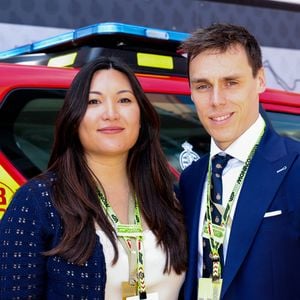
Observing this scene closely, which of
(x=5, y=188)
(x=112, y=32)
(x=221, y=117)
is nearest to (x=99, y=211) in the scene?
(x=221, y=117)

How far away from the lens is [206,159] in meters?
2.09

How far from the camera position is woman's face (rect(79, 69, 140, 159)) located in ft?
6.42

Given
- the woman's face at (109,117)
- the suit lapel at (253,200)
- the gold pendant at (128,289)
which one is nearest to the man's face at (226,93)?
the suit lapel at (253,200)

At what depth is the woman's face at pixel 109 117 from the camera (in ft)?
6.42

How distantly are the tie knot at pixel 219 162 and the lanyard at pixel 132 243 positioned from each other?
1.05ft

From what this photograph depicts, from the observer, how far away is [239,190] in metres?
1.80

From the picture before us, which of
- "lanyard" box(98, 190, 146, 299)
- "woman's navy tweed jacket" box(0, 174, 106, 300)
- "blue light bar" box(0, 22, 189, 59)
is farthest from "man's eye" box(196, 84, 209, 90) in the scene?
"blue light bar" box(0, 22, 189, 59)

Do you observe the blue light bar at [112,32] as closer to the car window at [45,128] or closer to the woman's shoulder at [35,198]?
the car window at [45,128]

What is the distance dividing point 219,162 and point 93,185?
0.43 meters

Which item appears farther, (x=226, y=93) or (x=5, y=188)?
(x=5, y=188)

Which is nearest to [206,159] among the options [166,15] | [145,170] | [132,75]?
[145,170]

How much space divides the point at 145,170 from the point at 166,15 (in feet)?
11.6

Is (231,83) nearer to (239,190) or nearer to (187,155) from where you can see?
(239,190)

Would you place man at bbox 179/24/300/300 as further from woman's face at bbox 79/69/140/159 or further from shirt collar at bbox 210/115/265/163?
woman's face at bbox 79/69/140/159
